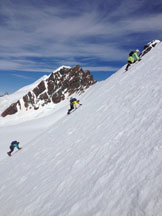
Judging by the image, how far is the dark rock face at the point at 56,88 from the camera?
3223 inches

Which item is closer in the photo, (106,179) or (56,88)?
(106,179)

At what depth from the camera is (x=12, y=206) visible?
17.7 feet

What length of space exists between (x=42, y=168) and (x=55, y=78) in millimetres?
84897

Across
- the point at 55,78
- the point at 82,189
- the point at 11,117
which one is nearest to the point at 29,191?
the point at 82,189

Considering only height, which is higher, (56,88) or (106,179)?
(56,88)

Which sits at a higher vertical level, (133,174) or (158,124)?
(158,124)

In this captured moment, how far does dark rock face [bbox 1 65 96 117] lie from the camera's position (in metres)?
81.9

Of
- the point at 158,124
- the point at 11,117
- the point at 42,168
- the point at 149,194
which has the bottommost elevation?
the point at 149,194

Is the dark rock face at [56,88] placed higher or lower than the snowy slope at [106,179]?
higher

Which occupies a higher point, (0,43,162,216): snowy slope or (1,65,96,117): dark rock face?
(1,65,96,117): dark rock face

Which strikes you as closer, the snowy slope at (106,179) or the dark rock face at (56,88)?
the snowy slope at (106,179)

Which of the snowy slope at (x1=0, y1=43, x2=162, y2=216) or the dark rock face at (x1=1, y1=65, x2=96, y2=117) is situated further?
the dark rock face at (x1=1, y1=65, x2=96, y2=117)

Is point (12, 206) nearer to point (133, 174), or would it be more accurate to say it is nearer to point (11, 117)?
point (133, 174)

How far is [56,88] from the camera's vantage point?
8569cm
